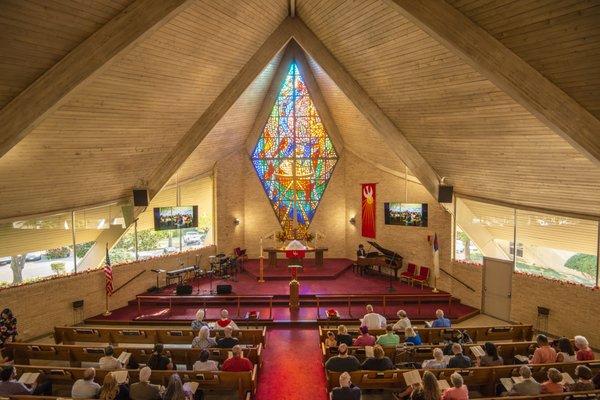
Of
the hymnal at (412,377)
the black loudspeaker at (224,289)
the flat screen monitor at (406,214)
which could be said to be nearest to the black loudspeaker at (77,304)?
the black loudspeaker at (224,289)

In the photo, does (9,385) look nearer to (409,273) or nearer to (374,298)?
(374,298)

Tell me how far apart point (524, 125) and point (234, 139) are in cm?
1144

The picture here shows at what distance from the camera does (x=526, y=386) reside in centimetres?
601

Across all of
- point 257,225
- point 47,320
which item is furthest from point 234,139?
point 47,320

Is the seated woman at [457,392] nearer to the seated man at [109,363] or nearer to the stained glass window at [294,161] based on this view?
the seated man at [109,363]

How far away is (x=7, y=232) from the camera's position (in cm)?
1079

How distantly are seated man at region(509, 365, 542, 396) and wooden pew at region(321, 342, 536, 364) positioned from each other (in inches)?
64.7

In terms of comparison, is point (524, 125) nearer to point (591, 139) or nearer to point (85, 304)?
point (591, 139)

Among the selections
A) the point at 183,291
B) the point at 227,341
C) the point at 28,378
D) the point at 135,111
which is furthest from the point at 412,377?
the point at 183,291

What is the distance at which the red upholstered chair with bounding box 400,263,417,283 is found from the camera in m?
15.3

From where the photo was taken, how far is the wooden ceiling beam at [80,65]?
694 centimetres

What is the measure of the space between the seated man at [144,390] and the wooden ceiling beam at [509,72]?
7.31 meters

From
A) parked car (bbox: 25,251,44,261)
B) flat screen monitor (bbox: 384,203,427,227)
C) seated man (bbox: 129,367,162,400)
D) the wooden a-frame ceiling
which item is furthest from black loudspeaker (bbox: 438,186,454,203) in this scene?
parked car (bbox: 25,251,44,261)

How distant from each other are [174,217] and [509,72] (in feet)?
38.2
